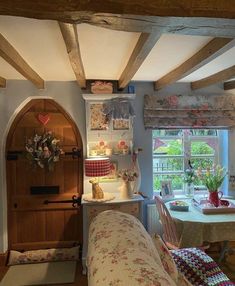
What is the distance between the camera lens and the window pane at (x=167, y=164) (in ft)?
12.1

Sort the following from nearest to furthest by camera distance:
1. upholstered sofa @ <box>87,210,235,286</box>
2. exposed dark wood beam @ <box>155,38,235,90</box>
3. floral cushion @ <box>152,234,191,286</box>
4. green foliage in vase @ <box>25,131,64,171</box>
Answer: upholstered sofa @ <box>87,210,235,286</box> < floral cushion @ <box>152,234,191,286</box> < exposed dark wood beam @ <box>155,38,235,90</box> < green foliage in vase @ <box>25,131,64,171</box>

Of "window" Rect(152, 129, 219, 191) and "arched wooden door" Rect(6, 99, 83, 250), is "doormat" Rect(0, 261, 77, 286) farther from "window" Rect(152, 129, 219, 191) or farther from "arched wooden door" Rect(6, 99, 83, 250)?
"window" Rect(152, 129, 219, 191)

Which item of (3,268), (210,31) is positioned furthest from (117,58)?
(3,268)

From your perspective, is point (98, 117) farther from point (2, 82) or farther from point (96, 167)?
point (2, 82)

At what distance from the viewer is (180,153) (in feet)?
12.1

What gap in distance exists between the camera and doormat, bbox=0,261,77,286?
2801mm

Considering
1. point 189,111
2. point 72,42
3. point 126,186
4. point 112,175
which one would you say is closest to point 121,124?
point 112,175

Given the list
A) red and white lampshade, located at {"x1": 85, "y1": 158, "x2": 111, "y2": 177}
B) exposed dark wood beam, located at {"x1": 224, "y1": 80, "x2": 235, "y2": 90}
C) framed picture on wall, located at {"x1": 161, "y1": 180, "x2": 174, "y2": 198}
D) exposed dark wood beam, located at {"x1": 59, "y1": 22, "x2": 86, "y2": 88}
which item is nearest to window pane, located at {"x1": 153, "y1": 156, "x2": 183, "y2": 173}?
framed picture on wall, located at {"x1": 161, "y1": 180, "x2": 174, "y2": 198}

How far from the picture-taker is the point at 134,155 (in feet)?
10.8

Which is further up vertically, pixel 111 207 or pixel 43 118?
pixel 43 118

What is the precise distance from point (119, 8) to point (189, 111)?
2.64 metres

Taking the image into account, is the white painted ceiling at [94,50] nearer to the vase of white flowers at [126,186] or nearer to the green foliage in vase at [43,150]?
the green foliage in vase at [43,150]

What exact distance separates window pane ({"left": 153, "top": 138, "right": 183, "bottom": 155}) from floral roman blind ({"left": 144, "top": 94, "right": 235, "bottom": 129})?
0.29 metres

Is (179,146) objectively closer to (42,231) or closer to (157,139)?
(157,139)
